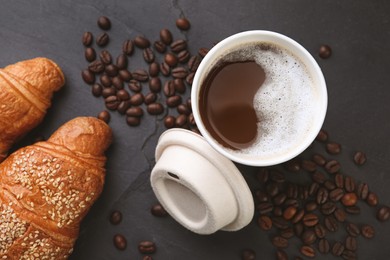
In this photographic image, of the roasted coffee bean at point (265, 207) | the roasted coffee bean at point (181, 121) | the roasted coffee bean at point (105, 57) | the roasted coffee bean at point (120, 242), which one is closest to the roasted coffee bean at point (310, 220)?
the roasted coffee bean at point (265, 207)

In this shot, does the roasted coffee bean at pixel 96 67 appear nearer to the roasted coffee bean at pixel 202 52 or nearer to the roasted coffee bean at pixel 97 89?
the roasted coffee bean at pixel 97 89

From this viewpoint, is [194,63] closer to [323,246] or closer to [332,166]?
[332,166]

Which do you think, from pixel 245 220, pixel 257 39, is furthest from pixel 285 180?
pixel 257 39

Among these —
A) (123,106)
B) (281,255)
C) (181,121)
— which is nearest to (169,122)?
(181,121)

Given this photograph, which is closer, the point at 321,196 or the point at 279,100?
the point at 279,100

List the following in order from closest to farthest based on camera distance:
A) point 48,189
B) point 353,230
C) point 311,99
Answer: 1. point 311,99
2. point 48,189
3. point 353,230

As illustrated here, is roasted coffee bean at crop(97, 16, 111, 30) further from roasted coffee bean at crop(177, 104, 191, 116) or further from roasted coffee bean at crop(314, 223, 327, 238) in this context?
roasted coffee bean at crop(314, 223, 327, 238)

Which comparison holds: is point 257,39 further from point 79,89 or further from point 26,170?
point 26,170
